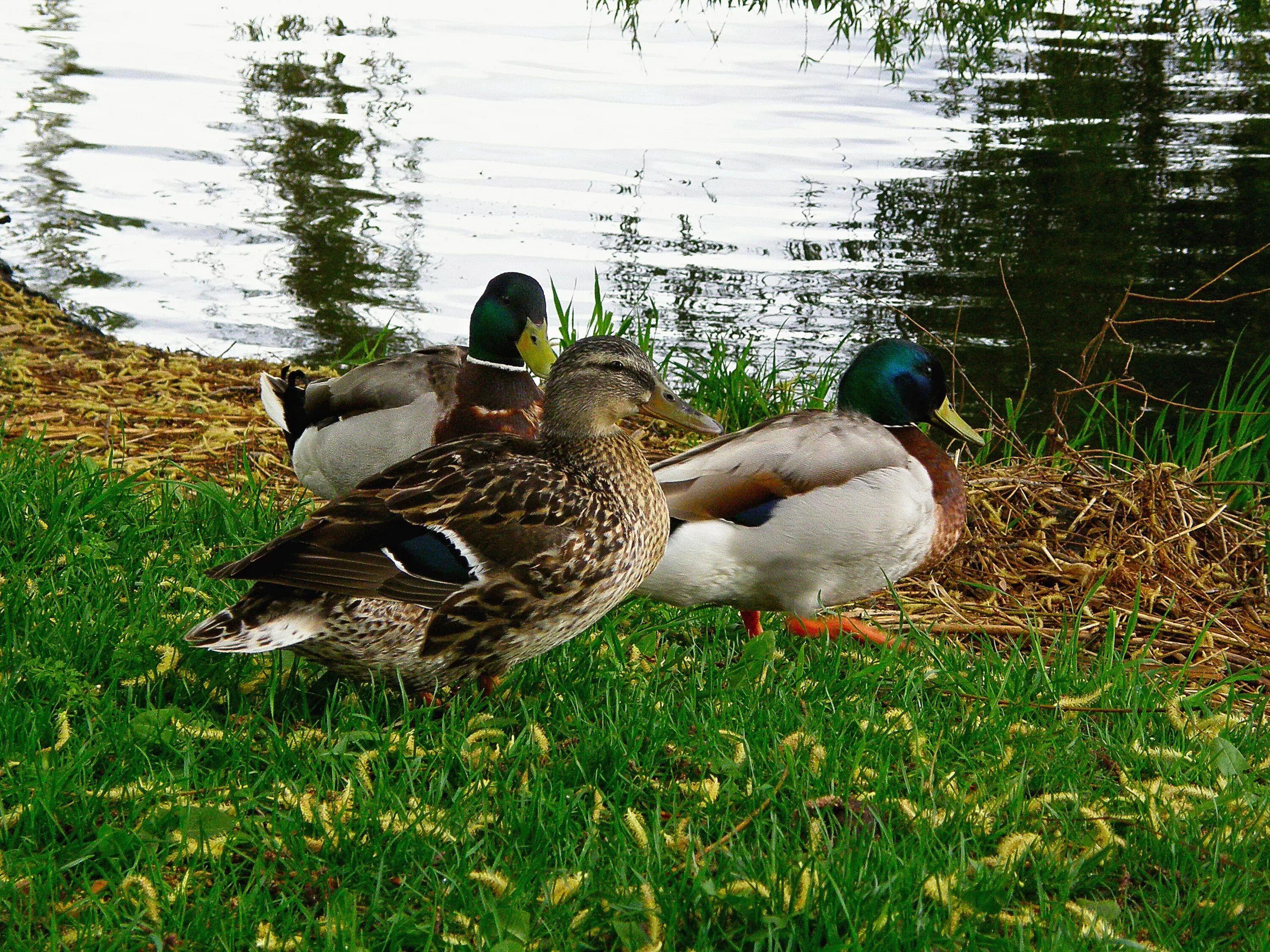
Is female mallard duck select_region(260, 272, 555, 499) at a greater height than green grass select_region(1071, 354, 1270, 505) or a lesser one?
greater

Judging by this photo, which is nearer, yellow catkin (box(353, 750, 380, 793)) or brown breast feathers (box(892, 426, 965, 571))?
yellow catkin (box(353, 750, 380, 793))

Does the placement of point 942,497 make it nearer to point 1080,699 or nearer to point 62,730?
point 1080,699

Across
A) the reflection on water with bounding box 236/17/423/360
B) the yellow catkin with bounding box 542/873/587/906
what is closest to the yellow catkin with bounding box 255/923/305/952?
the yellow catkin with bounding box 542/873/587/906

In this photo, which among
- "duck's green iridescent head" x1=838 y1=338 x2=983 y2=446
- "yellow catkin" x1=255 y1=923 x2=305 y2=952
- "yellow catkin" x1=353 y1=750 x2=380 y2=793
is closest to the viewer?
"yellow catkin" x1=255 y1=923 x2=305 y2=952

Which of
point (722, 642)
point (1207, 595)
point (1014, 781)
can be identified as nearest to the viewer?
point (1014, 781)

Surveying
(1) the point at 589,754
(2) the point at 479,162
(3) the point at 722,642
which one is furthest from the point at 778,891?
(2) the point at 479,162

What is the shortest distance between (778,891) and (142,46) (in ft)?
48.1

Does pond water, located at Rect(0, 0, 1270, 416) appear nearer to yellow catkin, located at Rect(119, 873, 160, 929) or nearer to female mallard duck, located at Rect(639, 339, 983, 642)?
female mallard duck, located at Rect(639, 339, 983, 642)

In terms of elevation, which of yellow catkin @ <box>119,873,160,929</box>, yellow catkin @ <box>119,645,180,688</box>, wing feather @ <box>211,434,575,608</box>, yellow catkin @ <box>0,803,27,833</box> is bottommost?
yellow catkin @ <box>119,873,160,929</box>

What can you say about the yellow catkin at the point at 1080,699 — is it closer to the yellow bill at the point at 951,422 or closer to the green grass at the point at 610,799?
the green grass at the point at 610,799

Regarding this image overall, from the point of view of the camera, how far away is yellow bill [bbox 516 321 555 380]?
4699 mm

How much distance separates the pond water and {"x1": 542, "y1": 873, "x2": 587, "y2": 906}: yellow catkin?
421cm

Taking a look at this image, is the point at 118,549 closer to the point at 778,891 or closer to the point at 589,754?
the point at 589,754

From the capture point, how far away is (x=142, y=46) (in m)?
14.7
